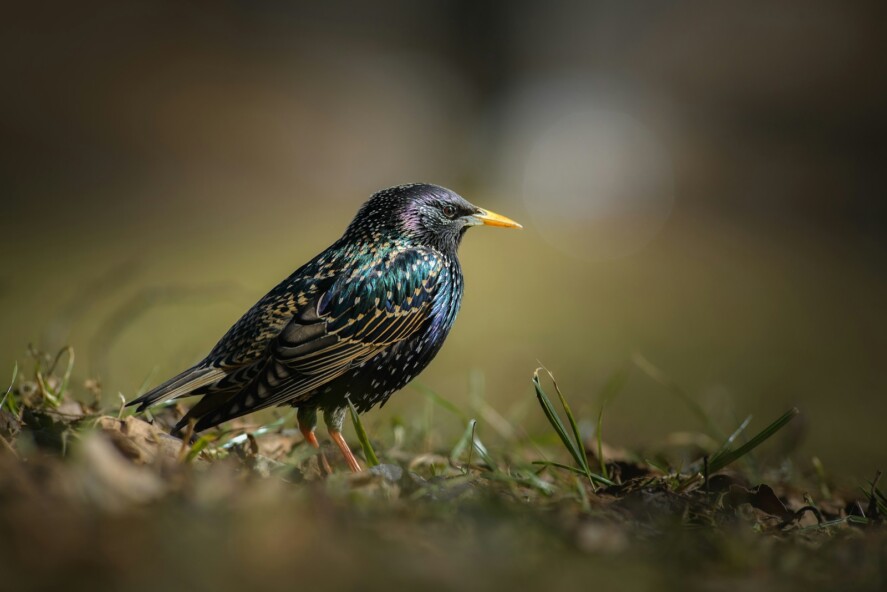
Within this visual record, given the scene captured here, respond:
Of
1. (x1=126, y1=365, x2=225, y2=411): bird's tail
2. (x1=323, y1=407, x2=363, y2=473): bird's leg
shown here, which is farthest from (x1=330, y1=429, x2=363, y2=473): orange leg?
(x1=126, y1=365, x2=225, y2=411): bird's tail

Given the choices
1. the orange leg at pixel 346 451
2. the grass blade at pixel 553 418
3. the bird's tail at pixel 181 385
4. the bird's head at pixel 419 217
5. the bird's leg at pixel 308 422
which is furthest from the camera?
the bird's head at pixel 419 217

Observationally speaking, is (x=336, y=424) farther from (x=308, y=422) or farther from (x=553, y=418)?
(x=553, y=418)

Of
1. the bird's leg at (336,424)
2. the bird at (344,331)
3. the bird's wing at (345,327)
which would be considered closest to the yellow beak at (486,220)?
the bird at (344,331)

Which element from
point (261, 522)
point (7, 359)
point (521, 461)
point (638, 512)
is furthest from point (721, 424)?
point (7, 359)

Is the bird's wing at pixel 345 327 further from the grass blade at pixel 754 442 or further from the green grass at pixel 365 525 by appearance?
the grass blade at pixel 754 442

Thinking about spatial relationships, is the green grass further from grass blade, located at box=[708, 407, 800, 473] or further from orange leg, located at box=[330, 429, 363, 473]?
orange leg, located at box=[330, 429, 363, 473]

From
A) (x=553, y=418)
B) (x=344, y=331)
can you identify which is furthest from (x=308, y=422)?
(x=553, y=418)

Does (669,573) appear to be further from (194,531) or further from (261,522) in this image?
(194,531)
